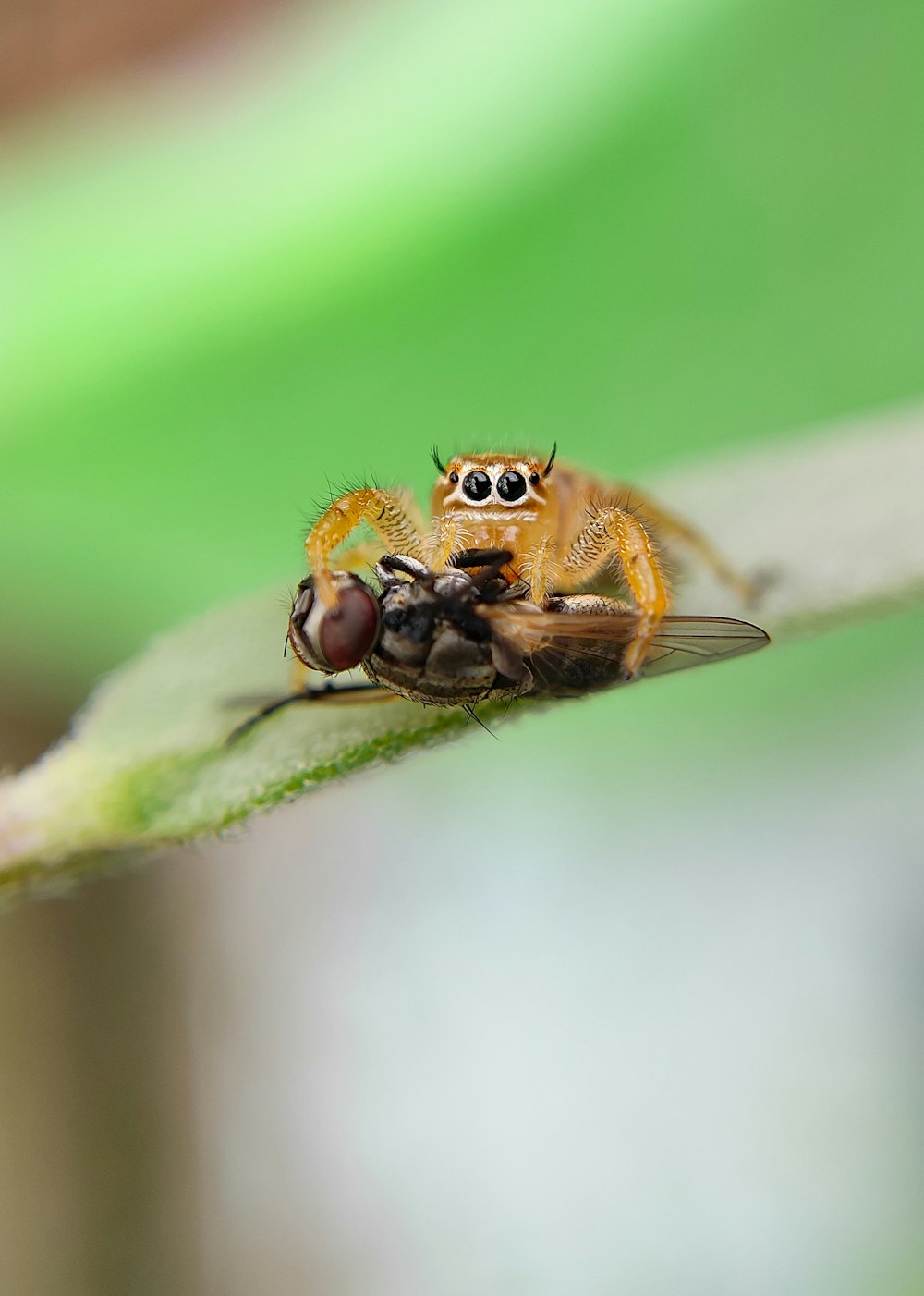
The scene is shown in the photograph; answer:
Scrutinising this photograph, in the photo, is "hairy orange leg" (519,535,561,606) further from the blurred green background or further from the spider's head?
the blurred green background

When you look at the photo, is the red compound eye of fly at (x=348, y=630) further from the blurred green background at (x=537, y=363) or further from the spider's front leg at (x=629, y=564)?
the blurred green background at (x=537, y=363)

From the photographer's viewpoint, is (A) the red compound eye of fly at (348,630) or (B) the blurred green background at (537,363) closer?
(A) the red compound eye of fly at (348,630)

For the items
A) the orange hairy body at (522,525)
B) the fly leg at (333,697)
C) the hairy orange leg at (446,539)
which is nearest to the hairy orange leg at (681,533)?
the orange hairy body at (522,525)

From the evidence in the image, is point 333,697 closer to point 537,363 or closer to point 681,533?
point 681,533

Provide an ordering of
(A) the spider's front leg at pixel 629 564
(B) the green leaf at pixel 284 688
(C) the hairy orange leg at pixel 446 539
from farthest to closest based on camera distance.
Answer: (C) the hairy orange leg at pixel 446 539 < (A) the spider's front leg at pixel 629 564 < (B) the green leaf at pixel 284 688

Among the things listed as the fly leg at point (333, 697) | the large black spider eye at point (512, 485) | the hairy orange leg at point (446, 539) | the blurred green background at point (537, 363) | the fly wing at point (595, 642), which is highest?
the blurred green background at point (537, 363)

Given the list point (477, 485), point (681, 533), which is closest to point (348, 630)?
point (477, 485)

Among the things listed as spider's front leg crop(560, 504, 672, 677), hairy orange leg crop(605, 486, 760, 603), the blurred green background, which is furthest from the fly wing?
the blurred green background
